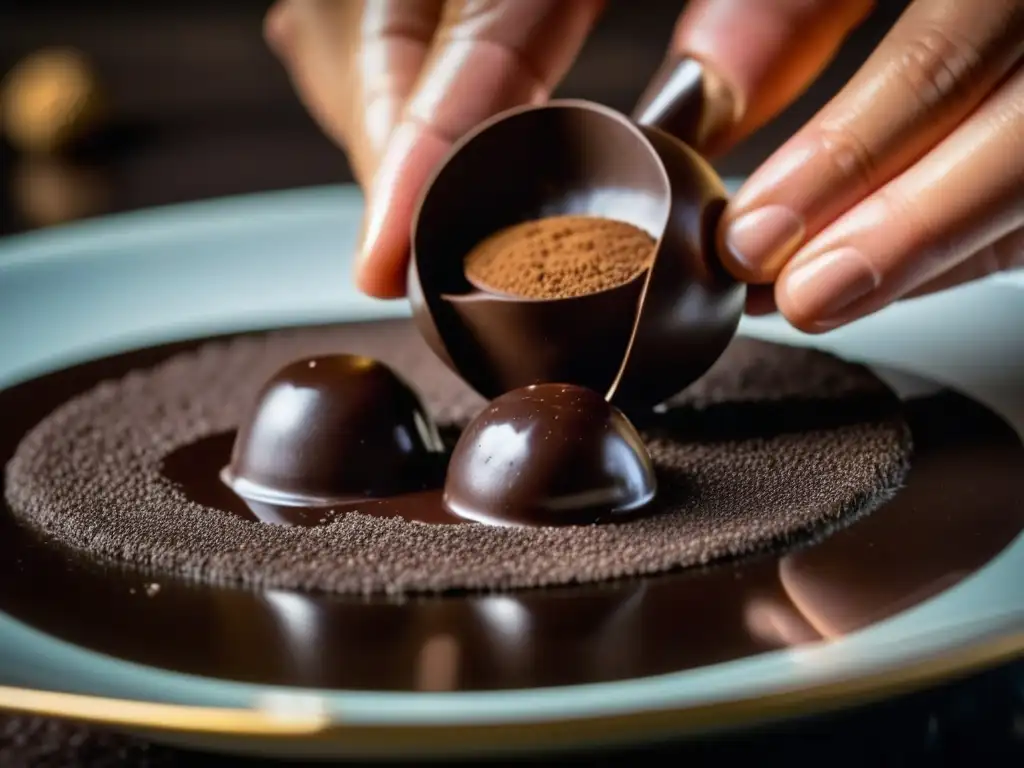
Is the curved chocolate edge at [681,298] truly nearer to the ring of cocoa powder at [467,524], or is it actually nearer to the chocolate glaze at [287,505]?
the ring of cocoa powder at [467,524]

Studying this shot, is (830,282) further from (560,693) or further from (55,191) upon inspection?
(55,191)

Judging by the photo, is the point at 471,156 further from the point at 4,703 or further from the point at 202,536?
the point at 4,703

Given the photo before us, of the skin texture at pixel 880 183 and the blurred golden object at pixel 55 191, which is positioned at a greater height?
the skin texture at pixel 880 183

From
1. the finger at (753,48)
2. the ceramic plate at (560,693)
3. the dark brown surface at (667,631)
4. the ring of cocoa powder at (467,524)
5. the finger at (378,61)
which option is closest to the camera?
the ceramic plate at (560,693)

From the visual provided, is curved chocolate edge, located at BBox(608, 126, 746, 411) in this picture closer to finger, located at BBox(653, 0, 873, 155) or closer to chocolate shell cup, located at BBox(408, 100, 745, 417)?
chocolate shell cup, located at BBox(408, 100, 745, 417)

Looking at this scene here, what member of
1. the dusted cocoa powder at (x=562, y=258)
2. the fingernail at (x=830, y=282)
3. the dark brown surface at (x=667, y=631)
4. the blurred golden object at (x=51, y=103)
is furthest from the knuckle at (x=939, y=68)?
the blurred golden object at (x=51, y=103)

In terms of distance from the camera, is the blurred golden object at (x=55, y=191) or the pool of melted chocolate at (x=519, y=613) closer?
the pool of melted chocolate at (x=519, y=613)
